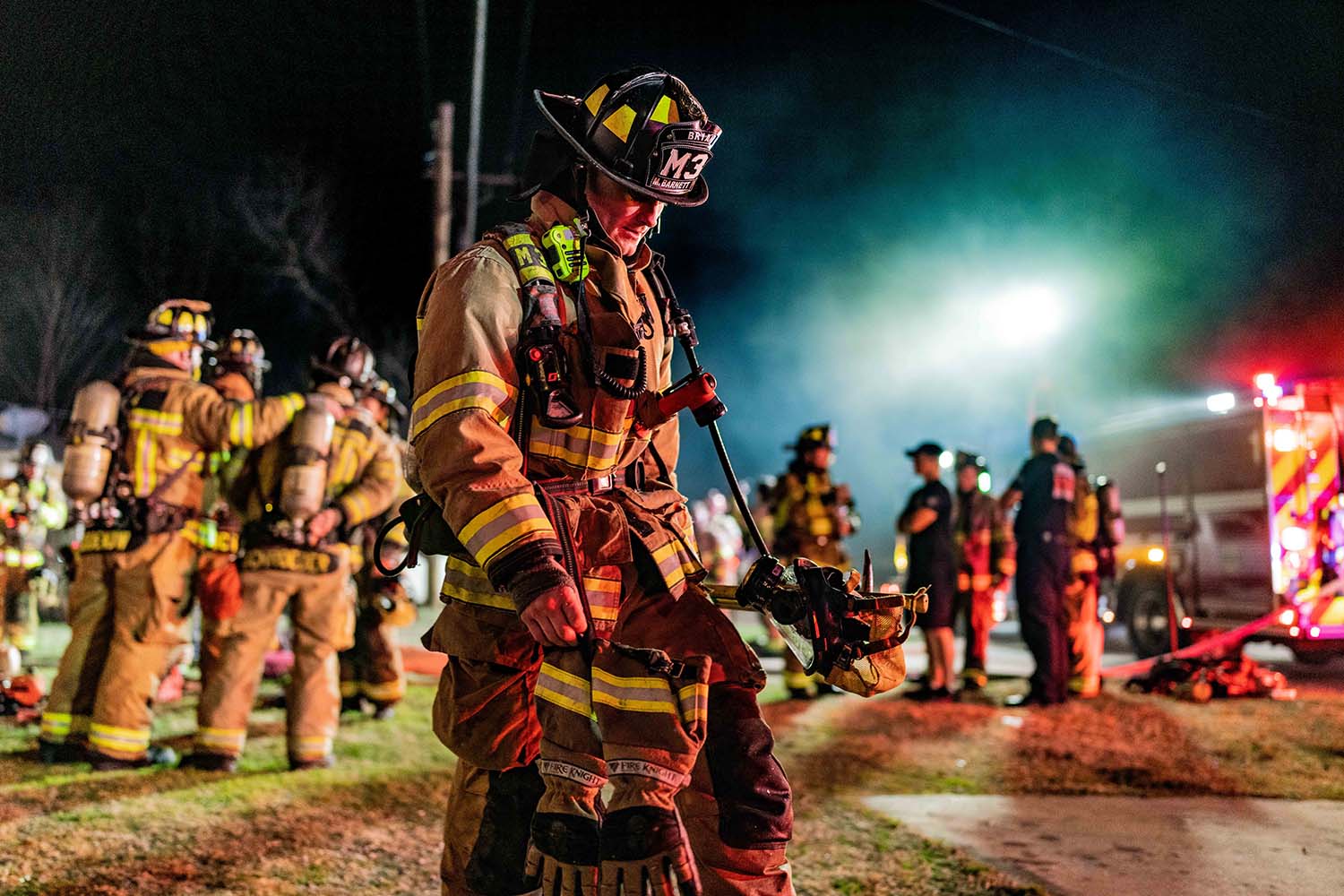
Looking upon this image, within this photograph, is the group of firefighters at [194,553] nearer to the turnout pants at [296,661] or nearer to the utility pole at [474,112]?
the turnout pants at [296,661]

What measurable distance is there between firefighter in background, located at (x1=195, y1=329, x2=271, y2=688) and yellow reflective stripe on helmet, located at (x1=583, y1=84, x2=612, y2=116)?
12.4 feet

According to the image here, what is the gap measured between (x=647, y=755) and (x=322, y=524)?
3819 millimetres

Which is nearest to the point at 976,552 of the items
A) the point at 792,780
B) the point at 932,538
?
the point at 932,538

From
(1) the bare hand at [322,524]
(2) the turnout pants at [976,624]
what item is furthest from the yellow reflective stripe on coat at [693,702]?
(2) the turnout pants at [976,624]

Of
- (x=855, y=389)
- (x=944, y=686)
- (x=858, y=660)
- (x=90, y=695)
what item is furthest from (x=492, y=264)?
(x=855, y=389)

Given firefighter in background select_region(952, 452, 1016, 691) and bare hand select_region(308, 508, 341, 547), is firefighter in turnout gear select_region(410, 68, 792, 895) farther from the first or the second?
firefighter in background select_region(952, 452, 1016, 691)

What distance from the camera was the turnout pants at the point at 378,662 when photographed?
7422mm

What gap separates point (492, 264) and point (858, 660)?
1.32m

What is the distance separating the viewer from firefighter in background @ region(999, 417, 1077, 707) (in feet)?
27.2

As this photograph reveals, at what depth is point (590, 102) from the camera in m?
2.94

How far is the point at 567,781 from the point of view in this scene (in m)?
2.56

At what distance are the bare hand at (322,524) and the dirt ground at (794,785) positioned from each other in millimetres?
1189

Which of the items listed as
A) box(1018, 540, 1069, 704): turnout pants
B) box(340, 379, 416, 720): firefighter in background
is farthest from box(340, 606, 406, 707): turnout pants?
box(1018, 540, 1069, 704): turnout pants

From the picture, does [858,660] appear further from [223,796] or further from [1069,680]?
[1069,680]
